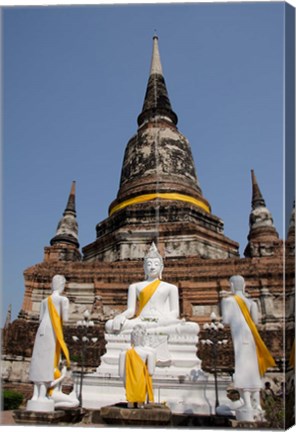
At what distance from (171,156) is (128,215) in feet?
7.64

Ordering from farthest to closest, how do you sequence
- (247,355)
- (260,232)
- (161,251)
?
1. (260,232)
2. (161,251)
3. (247,355)

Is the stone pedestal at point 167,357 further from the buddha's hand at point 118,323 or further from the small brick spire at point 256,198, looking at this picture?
the small brick spire at point 256,198

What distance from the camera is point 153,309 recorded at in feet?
23.4

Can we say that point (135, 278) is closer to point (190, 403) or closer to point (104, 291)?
point (104, 291)

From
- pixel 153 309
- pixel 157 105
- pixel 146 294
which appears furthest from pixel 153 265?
pixel 157 105

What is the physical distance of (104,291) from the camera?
33.3ft

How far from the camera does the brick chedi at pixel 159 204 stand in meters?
11.2

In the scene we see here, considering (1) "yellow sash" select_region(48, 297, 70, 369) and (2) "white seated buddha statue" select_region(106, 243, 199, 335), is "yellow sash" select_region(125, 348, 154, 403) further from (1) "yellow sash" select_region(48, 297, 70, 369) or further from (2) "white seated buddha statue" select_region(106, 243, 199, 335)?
(2) "white seated buddha statue" select_region(106, 243, 199, 335)

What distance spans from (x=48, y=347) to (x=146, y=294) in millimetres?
2098

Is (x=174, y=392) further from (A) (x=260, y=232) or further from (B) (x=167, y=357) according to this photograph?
(A) (x=260, y=232)

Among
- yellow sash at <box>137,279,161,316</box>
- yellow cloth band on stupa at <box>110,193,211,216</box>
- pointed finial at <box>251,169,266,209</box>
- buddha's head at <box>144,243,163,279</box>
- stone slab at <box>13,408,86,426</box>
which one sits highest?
yellow cloth band on stupa at <box>110,193,211,216</box>

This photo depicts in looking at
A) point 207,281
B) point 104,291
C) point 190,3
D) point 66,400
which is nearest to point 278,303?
point 207,281

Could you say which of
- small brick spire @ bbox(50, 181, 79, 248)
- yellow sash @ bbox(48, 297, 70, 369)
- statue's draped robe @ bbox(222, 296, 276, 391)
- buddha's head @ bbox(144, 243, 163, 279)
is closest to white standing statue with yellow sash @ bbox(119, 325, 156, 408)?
yellow sash @ bbox(48, 297, 70, 369)

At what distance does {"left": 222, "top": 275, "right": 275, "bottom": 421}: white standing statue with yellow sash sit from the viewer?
16.5 feet
